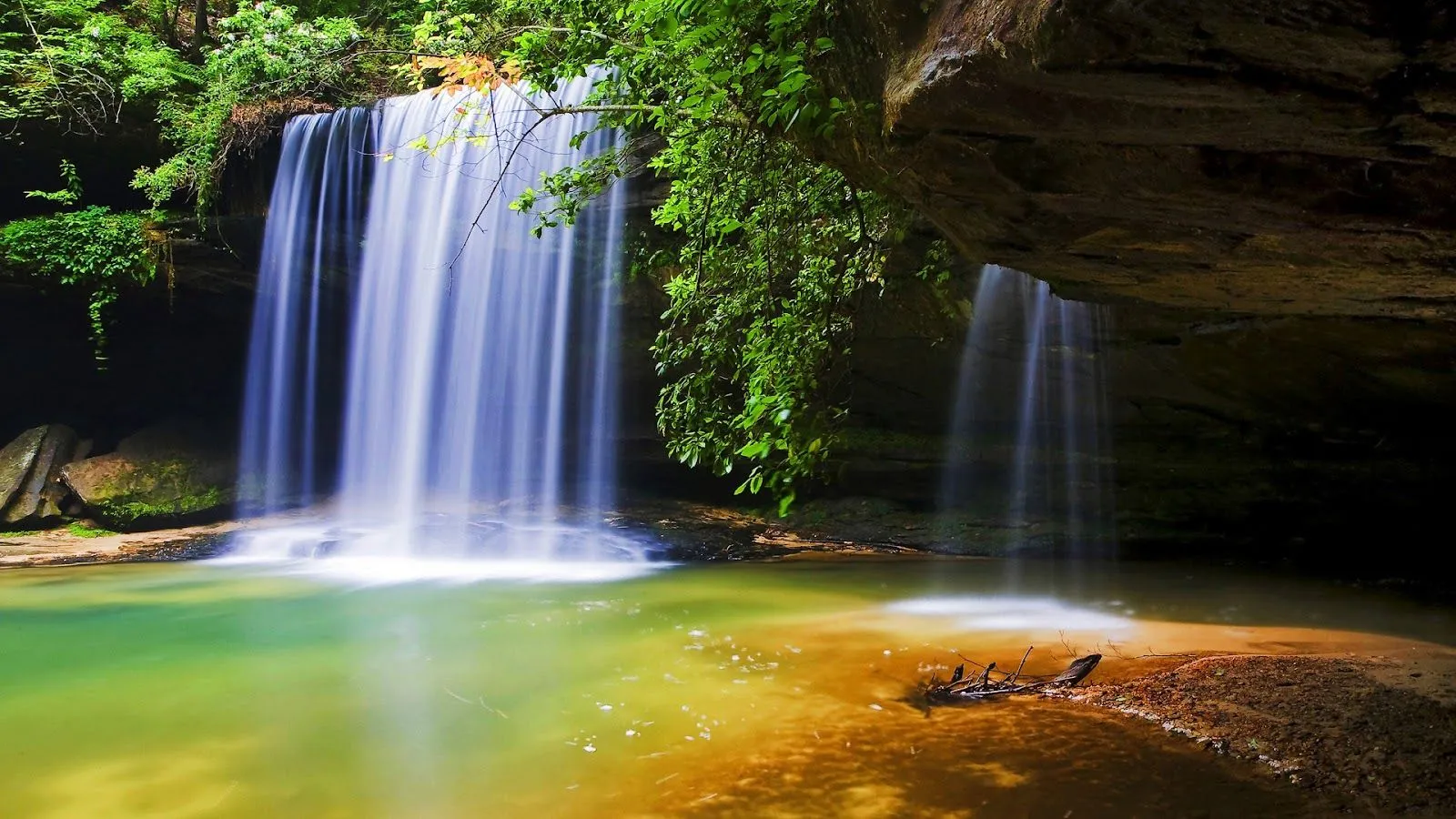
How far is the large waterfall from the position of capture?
37.8 feet

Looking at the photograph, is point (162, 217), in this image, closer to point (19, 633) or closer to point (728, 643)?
point (19, 633)

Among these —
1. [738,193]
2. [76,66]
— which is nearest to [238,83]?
[76,66]

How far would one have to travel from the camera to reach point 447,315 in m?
11.8

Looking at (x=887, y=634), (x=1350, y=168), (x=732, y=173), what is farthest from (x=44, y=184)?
(x=1350, y=168)

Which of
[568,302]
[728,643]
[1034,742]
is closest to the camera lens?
[1034,742]

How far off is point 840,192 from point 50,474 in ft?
39.1

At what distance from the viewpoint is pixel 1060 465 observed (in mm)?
10156

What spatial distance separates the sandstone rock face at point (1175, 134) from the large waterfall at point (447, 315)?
8.26 metres

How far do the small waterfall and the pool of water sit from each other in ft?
6.14

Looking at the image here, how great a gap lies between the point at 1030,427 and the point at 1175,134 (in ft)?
26.5

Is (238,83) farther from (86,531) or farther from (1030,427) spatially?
(1030,427)

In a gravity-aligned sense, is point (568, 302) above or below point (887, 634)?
above

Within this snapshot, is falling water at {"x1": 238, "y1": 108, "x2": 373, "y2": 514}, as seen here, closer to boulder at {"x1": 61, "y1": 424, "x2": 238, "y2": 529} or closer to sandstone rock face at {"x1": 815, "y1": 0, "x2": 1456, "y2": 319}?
boulder at {"x1": 61, "y1": 424, "x2": 238, "y2": 529}

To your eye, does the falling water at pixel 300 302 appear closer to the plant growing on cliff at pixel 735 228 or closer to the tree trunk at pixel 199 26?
the tree trunk at pixel 199 26
